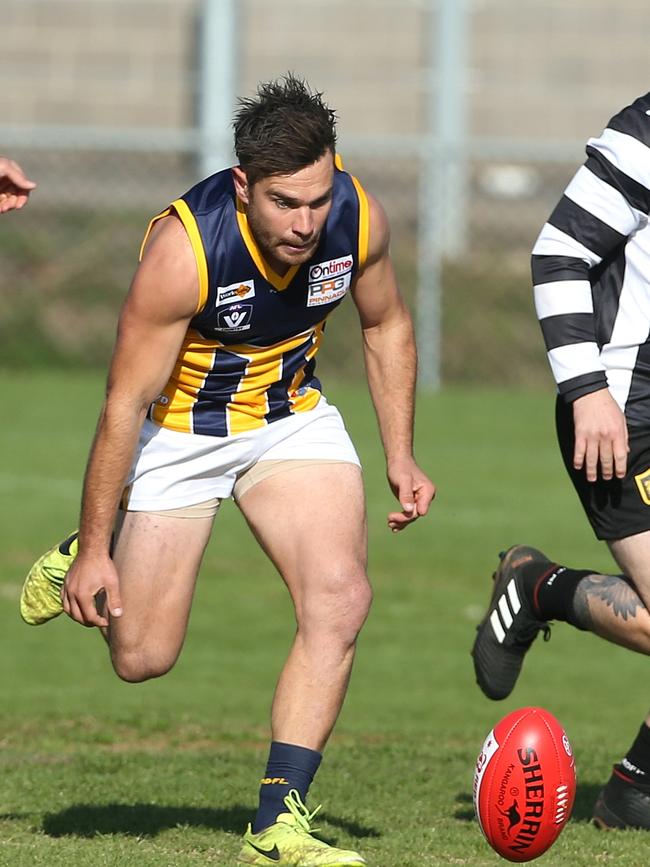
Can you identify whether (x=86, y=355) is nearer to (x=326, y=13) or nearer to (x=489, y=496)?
(x=489, y=496)

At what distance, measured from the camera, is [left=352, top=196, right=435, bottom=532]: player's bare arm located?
224 inches

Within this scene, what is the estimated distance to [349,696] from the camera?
30.5ft

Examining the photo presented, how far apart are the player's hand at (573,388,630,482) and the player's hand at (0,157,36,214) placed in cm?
181

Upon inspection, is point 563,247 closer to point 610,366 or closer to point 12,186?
point 610,366

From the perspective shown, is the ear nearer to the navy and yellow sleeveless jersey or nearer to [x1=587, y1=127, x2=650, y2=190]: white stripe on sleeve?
the navy and yellow sleeveless jersey

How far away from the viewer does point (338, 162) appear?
18.7ft

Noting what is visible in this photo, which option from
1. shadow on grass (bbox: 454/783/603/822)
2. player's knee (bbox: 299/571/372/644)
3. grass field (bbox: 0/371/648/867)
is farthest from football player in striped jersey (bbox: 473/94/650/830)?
player's knee (bbox: 299/571/372/644)

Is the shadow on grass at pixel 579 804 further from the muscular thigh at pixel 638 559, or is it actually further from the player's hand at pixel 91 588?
the player's hand at pixel 91 588

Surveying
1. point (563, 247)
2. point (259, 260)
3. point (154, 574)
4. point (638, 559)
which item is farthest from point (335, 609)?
point (563, 247)

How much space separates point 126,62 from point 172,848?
2021 centimetres

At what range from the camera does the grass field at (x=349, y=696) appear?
227 inches

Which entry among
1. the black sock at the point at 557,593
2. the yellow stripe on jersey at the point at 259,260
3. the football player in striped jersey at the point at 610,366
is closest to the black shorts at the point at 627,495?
the football player in striped jersey at the point at 610,366

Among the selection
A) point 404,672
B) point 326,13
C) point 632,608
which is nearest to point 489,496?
point 404,672

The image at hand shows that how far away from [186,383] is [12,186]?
0.84 metres
